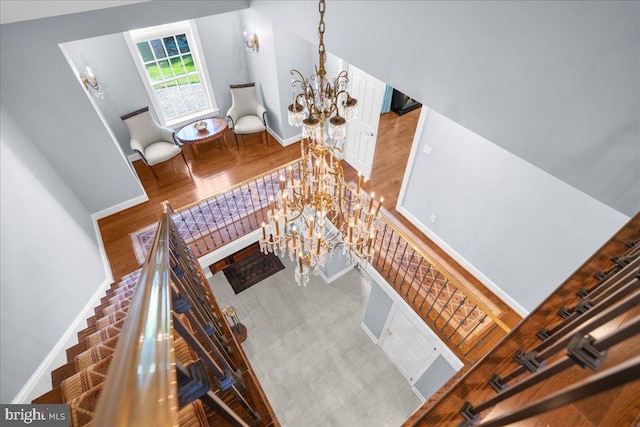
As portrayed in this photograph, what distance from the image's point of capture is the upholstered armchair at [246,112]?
6.70m

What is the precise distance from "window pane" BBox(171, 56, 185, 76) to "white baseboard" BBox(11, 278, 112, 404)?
15.1ft

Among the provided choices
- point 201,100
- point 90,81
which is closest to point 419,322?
point 201,100

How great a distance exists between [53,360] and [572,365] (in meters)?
4.61

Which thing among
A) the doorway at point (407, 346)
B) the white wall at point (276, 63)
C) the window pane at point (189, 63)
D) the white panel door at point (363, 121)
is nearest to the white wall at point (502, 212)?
the white panel door at point (363, 121)

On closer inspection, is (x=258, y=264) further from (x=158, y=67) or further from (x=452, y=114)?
(x=452, y=114)

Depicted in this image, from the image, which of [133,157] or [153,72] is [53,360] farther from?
[153,72]

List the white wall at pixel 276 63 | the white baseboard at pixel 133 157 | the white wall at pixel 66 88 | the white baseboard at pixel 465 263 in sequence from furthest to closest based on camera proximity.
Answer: the white baseboard at pixel 133 157
the white wall at pixel 276 63
the white baseboard at pixel 465 263
the white wall at pixel 66 88

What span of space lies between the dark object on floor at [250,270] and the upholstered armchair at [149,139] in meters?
2.71

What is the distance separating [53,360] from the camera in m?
3.40

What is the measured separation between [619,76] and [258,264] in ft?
23.4

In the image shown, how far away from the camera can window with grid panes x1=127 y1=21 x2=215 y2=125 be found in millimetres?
5988

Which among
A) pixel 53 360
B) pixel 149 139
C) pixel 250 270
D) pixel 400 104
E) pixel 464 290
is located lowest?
pixel 464 290

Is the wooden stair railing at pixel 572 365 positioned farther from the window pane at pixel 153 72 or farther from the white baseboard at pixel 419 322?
the window pane at pixel 153 72

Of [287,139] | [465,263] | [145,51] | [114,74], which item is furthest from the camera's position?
[287,139]
